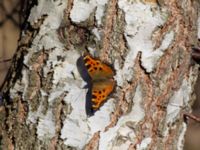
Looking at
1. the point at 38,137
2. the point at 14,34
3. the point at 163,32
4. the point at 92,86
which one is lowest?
the point at 14,34

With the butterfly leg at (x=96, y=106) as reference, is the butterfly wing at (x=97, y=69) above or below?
above

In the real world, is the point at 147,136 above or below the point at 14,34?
above

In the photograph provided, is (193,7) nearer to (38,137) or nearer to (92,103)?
(92,103)

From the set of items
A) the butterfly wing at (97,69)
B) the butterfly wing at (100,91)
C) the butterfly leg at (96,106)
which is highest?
the butterfly wing at (97,69)

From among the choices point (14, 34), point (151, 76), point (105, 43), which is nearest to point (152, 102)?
point (151, 76)
